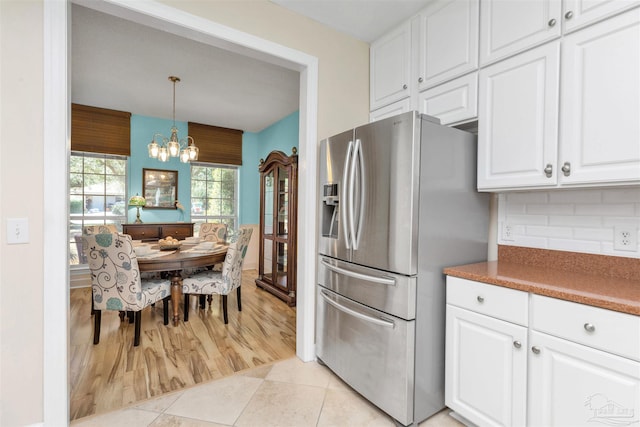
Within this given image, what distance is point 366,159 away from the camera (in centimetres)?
182

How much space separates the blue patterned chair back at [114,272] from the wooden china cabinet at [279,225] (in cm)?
172

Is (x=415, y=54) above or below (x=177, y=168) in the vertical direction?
above

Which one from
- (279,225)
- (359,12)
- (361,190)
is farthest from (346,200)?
(279,225)

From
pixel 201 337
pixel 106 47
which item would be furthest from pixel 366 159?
pixel 106 47

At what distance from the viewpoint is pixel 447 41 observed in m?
1.98

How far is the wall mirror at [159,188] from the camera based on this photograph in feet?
16.3

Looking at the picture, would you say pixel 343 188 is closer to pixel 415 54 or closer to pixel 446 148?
pixel 446 148

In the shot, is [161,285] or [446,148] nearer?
[446,148]

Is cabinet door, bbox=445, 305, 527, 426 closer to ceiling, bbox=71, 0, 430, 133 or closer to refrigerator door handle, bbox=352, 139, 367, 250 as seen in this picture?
refrigerator door handle, bbox=352, 139, 367, 250

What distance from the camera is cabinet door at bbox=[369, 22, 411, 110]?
7.43 feet

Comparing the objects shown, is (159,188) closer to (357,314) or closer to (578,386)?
(357,314)

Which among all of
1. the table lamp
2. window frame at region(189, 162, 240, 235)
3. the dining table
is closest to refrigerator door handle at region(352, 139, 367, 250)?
the dining table
